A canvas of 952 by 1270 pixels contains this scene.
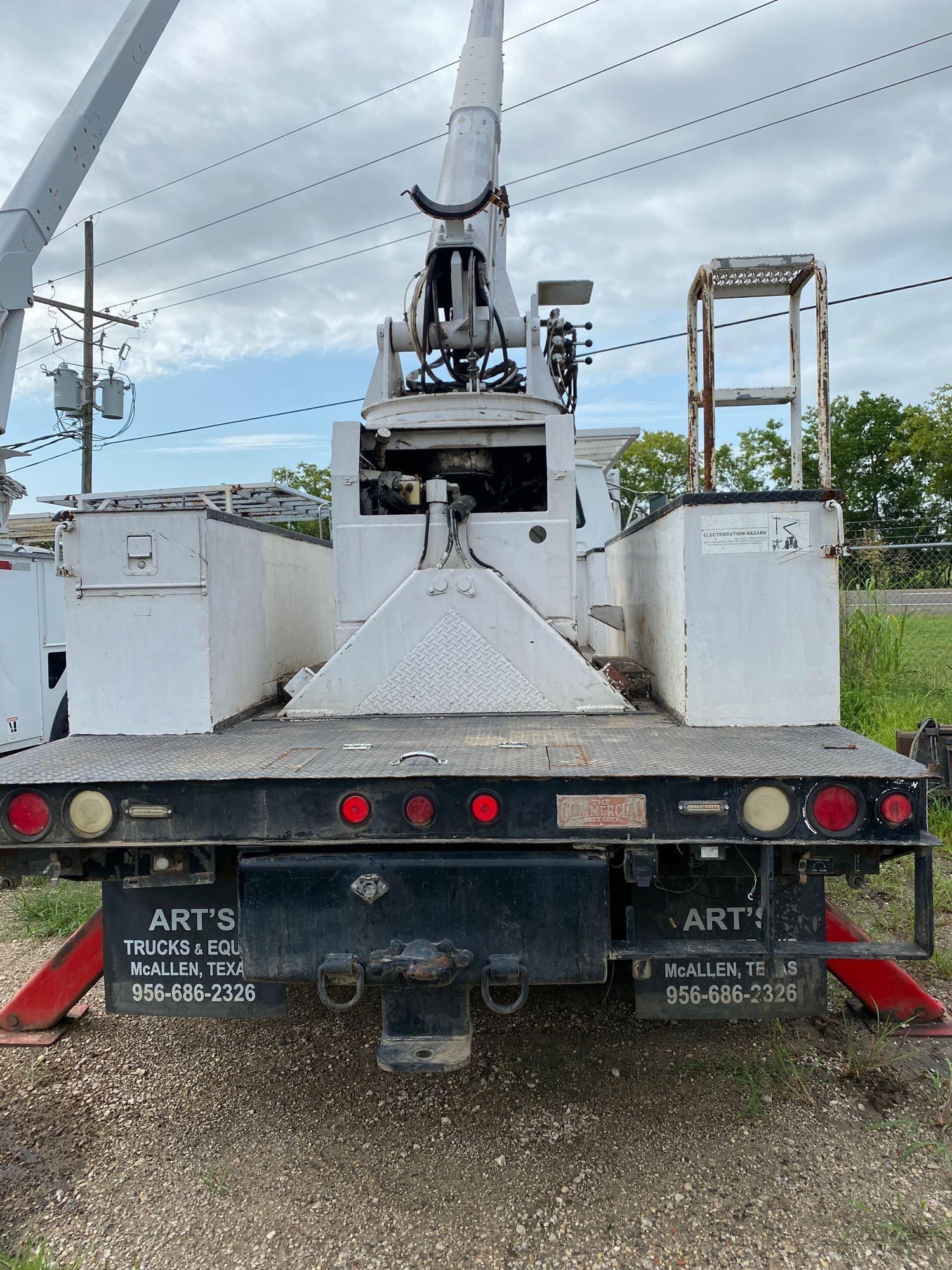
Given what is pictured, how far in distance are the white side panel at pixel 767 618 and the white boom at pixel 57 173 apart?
27.4 ft

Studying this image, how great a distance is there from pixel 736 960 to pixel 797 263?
296 centimetres

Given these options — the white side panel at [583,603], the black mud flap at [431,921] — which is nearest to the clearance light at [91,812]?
the black mud flap at [431,921]

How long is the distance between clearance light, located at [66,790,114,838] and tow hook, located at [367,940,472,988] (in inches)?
31.6

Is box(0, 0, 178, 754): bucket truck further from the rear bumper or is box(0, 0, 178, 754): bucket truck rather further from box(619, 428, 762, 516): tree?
box(619, 428, 762, 516): tree

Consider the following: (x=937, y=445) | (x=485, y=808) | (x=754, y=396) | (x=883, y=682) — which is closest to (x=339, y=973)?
(x=485, y=808)

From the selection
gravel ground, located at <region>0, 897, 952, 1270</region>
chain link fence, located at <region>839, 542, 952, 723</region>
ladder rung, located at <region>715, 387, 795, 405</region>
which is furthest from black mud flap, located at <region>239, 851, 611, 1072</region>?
chain link fence, located at <region>839, 542, 952, 723</region>

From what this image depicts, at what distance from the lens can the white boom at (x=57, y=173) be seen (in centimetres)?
846

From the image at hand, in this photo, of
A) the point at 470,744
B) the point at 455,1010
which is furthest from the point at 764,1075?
the point at 470,744

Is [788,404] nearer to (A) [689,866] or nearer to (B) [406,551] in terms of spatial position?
(B) [406,551]

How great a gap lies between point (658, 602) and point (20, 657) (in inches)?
237

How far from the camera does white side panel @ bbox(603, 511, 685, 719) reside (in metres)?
3.05

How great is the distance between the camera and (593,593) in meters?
6.36

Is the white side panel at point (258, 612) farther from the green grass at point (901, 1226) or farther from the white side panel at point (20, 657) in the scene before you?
the white side panel at point (20, 657)

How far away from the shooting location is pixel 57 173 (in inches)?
337
